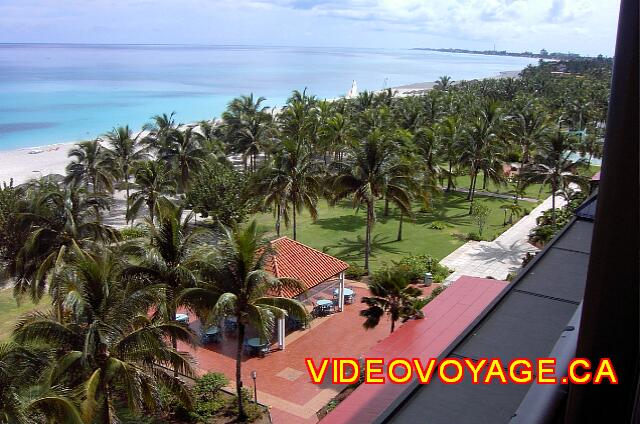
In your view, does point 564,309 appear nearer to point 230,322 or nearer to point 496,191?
point 230,322

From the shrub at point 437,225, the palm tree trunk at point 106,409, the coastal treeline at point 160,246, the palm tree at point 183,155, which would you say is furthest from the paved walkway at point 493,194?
the palm tree trunk at point 106,409

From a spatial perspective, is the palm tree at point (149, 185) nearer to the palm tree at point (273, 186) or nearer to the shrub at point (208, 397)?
the palm tree at point (273, 186)

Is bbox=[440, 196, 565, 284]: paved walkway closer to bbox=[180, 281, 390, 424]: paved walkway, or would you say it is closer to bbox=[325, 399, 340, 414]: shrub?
bbox=[180, 281, 390, 424]: paved walkway

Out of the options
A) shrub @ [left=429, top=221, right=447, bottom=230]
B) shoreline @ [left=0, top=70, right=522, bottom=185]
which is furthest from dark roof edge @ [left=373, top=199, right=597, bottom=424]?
shoreline @ [left=0, top=70, right=522, bottom=185]

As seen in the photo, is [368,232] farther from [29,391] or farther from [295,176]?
[29,391]

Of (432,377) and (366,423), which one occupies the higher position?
Answer: (432,377)

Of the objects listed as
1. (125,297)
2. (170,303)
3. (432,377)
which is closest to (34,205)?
(170,303)

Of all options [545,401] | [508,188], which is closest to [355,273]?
[545,401]
